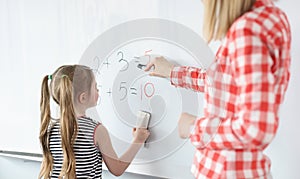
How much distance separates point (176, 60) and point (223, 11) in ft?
1.14

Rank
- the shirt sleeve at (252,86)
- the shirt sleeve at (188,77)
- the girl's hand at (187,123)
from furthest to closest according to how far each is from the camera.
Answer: the shirt sleeve at (188,77) → the girl's hand at (187,123) → the shirt sleeve at (252,86)

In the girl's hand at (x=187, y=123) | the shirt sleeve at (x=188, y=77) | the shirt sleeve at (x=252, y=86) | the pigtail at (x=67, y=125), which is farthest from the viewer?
the pigtail at (x=67, y=125)

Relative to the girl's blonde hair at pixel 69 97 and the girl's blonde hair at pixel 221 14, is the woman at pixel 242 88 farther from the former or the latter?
the girl's blonde hair at pixel 69 97

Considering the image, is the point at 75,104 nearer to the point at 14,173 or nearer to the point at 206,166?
the point at 206,166

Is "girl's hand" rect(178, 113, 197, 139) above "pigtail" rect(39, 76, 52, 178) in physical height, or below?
above

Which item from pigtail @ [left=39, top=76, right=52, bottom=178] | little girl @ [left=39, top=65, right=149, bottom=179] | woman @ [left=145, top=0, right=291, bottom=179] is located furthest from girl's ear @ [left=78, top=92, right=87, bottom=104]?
woman @ [left=145, top=0, right=291, bottom=179]

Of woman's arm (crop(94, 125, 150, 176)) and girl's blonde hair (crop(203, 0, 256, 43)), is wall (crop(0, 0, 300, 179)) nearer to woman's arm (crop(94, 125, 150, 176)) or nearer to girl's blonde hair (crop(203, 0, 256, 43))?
woman's arm (crop(94, 125, 150, 176))

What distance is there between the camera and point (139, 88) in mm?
1154

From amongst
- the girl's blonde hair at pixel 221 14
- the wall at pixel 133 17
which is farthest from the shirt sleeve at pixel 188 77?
the girl's blonde hair at pixel 221 14

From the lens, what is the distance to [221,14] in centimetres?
77

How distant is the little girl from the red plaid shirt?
39 centimetres

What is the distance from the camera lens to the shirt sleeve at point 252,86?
2.28ft

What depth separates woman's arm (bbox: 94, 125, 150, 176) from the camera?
1163mm

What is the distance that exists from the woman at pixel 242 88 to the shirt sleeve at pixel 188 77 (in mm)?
139
